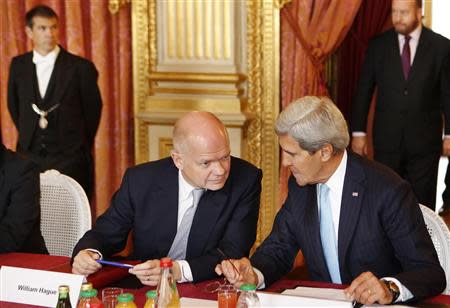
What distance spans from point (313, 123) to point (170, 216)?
857mm

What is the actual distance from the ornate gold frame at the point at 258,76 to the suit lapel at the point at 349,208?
2714 mm

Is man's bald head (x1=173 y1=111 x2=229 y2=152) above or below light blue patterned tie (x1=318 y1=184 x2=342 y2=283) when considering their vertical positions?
above

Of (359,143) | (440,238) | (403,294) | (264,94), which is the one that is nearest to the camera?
(403,294)

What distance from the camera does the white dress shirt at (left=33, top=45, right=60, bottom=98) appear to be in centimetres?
604

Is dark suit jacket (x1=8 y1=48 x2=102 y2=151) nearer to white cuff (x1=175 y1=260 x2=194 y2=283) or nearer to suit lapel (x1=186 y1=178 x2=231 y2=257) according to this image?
suit lapel (x1=186 y1=178 x2=231 y2=257)

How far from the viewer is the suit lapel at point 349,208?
10.5 ft

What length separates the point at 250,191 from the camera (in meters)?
3.68

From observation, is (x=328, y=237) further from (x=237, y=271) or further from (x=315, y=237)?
(x=237, y=271)

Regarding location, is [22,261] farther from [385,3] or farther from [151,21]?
[385,3]

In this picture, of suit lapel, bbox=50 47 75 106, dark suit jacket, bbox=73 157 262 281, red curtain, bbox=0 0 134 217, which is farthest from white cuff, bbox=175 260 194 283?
red curtain, bbox=0 0 134 217

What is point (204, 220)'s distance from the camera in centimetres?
362

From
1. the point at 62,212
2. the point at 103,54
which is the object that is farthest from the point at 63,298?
the point at 103,54

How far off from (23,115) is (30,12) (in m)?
0.71

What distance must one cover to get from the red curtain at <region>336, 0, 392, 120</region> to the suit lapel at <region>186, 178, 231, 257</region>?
3654 millimetres
